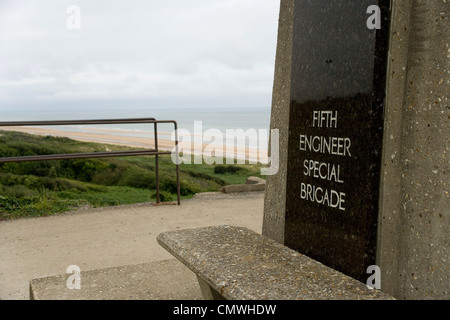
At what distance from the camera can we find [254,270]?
2.07 meters

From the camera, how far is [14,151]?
9.24 metres

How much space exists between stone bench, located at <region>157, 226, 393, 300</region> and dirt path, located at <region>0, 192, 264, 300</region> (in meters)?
1.43

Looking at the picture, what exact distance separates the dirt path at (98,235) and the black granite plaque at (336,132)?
189cm

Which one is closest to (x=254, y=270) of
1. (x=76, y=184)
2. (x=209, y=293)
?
(x=209, y=293)

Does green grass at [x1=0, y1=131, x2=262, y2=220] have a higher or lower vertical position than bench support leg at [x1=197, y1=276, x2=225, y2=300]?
lower

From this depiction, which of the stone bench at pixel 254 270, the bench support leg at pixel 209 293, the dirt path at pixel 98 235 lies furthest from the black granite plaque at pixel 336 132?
the dirt path at pixel 98 235

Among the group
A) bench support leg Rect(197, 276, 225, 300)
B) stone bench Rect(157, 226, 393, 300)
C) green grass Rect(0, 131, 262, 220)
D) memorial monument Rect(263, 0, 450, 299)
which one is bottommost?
green grass Rect(0, 131, 262, 220)

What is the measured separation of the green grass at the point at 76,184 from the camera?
577 cm

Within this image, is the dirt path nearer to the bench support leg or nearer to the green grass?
the green grass

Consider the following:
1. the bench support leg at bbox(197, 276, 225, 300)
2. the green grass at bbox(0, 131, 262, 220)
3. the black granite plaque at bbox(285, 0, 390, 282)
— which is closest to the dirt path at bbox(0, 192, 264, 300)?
the green grass at bbox(0, 131, 262, 220)

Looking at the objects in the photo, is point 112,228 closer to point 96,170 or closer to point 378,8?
point 378,8

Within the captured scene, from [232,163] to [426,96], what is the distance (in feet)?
33.9

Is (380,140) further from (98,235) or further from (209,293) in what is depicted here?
(98,235)

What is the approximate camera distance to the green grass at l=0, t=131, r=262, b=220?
5.77m
